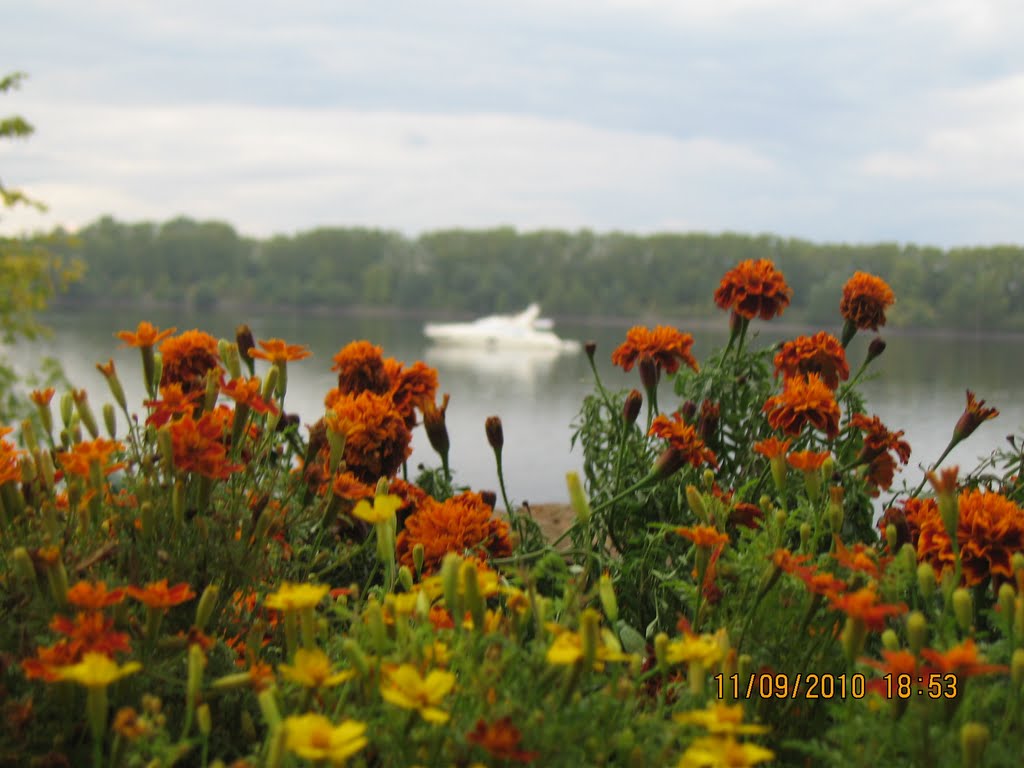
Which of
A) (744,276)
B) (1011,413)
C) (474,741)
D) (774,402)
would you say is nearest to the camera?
(474,741)

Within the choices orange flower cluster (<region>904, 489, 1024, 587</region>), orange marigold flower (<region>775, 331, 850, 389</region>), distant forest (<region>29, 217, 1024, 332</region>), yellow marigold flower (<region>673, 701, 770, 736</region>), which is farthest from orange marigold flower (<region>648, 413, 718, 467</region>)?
distant forest (<region>29, 217, 1024, 332</region>)

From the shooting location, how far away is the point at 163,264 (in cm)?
1215

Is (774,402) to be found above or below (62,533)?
above

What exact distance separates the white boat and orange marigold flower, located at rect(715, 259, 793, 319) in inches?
321

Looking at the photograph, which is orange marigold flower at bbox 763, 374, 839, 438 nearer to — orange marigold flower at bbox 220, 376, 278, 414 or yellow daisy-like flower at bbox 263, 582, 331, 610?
orange marigold flower at bbox 220, 376, 278, 414

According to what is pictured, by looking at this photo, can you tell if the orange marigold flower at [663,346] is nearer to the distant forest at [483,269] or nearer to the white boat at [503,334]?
the distant forest at [483,269]

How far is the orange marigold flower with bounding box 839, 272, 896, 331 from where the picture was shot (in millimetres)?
1970

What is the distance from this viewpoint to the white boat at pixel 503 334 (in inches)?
425

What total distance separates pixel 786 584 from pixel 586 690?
0.28m

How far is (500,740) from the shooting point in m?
0.69

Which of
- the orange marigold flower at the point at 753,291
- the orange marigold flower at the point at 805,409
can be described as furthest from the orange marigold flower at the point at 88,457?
the orange marigold flower at the point at 753,291

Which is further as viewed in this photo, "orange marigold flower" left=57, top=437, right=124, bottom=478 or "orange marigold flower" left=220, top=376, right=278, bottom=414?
"orange marigold flower" left=220, top=376, right=278, bottom=414

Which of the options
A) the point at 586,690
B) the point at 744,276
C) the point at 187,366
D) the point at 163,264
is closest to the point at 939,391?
the point at 744,276

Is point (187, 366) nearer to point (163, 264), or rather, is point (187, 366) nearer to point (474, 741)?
point (474, 741)
